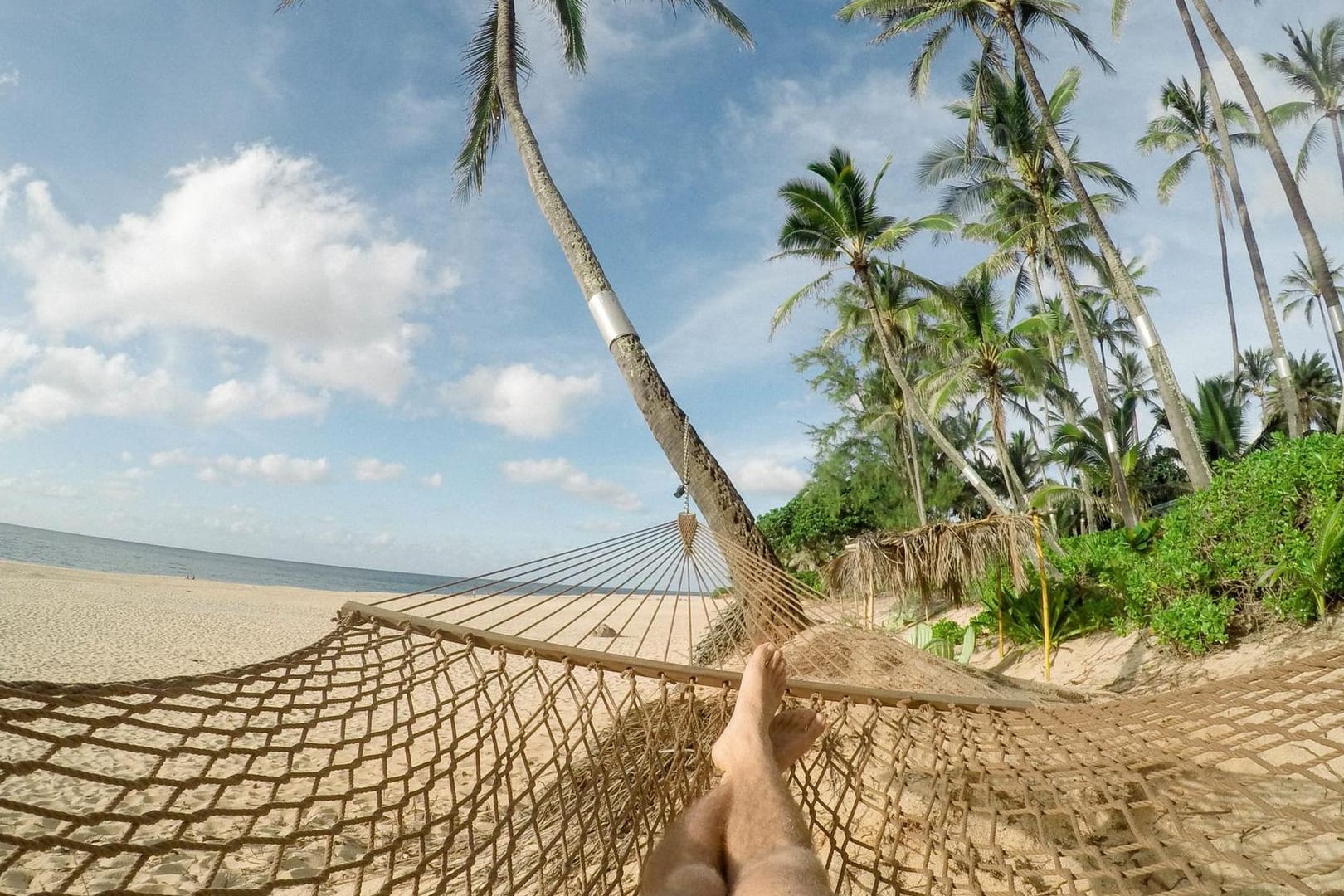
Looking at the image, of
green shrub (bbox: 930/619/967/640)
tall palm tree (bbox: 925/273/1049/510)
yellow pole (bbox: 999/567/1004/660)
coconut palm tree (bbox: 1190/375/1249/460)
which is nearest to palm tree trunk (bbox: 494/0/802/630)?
yellow pole (bbox: 999/567/1004/660)

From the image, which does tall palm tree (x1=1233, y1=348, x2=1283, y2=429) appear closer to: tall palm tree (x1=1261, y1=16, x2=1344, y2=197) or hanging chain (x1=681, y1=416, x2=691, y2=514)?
tall palm tree (x1=1261, y1=16, x2=1344, y2=197)

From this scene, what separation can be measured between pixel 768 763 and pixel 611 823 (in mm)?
361

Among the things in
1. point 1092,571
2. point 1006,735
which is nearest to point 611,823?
point 1006,735

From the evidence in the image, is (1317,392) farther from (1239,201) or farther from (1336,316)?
(1336,316)

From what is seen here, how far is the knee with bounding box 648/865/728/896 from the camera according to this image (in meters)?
0.88

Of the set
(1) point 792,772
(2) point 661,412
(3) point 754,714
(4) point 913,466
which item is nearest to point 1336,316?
(4) point 913,466

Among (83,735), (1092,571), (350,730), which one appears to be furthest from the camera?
(1092,571)

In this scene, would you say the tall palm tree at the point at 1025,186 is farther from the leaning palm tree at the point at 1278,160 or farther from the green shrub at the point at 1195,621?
the green shrub at the point at 1195,621

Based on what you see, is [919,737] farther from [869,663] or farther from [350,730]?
[350,730]

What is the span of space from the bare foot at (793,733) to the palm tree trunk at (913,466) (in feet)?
36.0

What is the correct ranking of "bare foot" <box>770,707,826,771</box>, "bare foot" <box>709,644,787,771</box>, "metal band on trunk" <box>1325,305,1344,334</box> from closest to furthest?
"bare foot" <box>709,644,787,771</box> < "bare foot" <box>770,707,826,771</box> < "metal band on trunk" <box>1325,305,1344,334</box>

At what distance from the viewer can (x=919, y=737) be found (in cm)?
151

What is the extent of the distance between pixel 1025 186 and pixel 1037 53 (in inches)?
71.4

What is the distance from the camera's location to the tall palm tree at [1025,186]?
9039 mm
